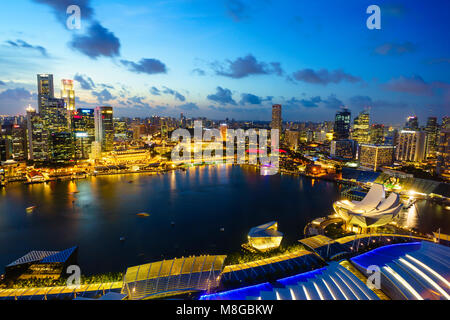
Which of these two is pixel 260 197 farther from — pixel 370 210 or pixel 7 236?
pixel 7 236

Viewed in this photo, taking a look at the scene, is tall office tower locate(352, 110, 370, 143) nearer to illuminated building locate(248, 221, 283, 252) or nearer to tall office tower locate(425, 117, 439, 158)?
tall office tower locate(425, 117, 439, 158)

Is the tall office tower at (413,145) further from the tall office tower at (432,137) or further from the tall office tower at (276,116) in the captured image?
the tall office tower at (276,116)

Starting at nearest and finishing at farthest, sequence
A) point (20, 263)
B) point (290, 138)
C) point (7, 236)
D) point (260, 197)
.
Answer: point (20, 263), point (7, 236), point (260, 197), point (290, 138)

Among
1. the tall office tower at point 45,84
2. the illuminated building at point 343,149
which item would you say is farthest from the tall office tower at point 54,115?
the illuminated building at point 343,149

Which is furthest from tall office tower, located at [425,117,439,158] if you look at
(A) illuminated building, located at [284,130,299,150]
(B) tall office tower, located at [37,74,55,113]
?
(B) tall office tower, located at [37,74,55,113]
